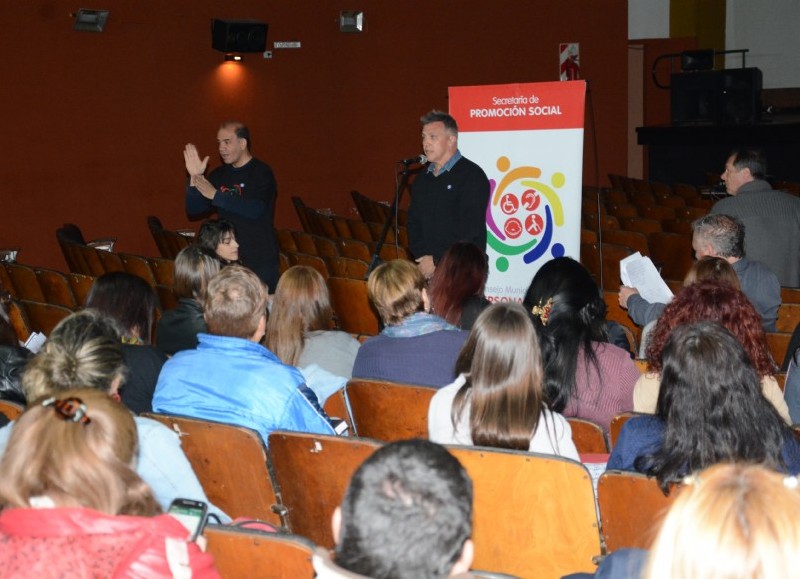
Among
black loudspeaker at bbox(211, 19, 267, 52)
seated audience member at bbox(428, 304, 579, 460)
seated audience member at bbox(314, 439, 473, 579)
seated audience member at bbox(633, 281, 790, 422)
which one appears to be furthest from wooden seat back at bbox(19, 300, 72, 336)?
black loudspeaker at bbox(211, 19, 267, 52)

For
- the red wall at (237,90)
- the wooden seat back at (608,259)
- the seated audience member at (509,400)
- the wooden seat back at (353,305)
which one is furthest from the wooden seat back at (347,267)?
the seated audience member at (509,400)

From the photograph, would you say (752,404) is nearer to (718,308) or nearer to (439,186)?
(718,308)

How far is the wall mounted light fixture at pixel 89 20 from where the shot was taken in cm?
835

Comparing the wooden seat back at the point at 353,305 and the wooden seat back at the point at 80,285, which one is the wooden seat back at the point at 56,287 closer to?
the wooden seat back at the point at 80,285

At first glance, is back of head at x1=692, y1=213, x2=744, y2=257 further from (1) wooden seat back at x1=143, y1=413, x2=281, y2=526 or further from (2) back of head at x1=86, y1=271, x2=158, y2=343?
(1) wooden seat back at x1=143, y1=413, x2=281, y2=526

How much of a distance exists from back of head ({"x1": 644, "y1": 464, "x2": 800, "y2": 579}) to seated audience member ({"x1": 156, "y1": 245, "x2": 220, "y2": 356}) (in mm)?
2994

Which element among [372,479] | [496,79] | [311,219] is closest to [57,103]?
[311,219]

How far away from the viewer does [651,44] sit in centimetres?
1523

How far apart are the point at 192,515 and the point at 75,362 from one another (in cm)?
81

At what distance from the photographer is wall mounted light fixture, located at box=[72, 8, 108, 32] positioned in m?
8.35

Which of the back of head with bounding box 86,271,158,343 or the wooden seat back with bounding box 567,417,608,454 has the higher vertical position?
the back of head with bounding box 86,271,158,343

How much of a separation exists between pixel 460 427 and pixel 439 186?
297 cm

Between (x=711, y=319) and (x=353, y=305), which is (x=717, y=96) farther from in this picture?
(x=711, y=319)

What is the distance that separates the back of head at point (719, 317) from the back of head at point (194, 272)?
1.93m
